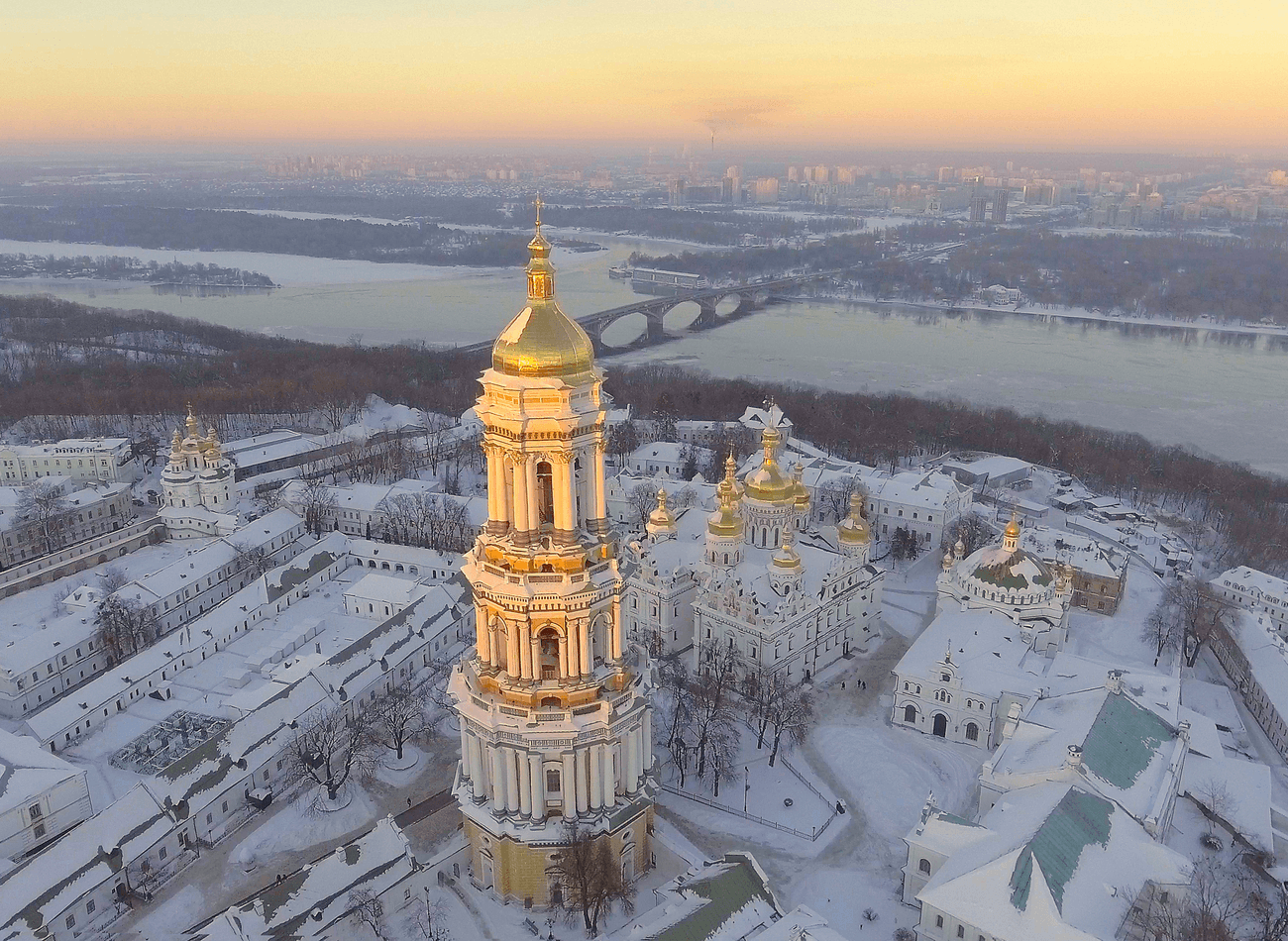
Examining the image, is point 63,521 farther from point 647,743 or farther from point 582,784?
point 647,743

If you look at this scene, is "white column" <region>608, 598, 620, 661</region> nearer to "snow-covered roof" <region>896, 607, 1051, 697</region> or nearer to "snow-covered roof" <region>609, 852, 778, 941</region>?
"snow-covered roof" <region>609, 852, 778, 941</region>

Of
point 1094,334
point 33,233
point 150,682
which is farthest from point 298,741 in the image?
point 33,233

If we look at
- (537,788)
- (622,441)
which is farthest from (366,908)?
(622,441)

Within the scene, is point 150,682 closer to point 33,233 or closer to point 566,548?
point 566,548

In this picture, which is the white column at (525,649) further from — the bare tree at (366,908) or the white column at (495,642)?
the bare tree at (366,908)

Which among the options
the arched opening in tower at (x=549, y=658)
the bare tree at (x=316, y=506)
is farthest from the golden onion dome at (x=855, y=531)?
the bare tree at (x=316, y=506)

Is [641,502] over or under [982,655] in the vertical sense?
under
